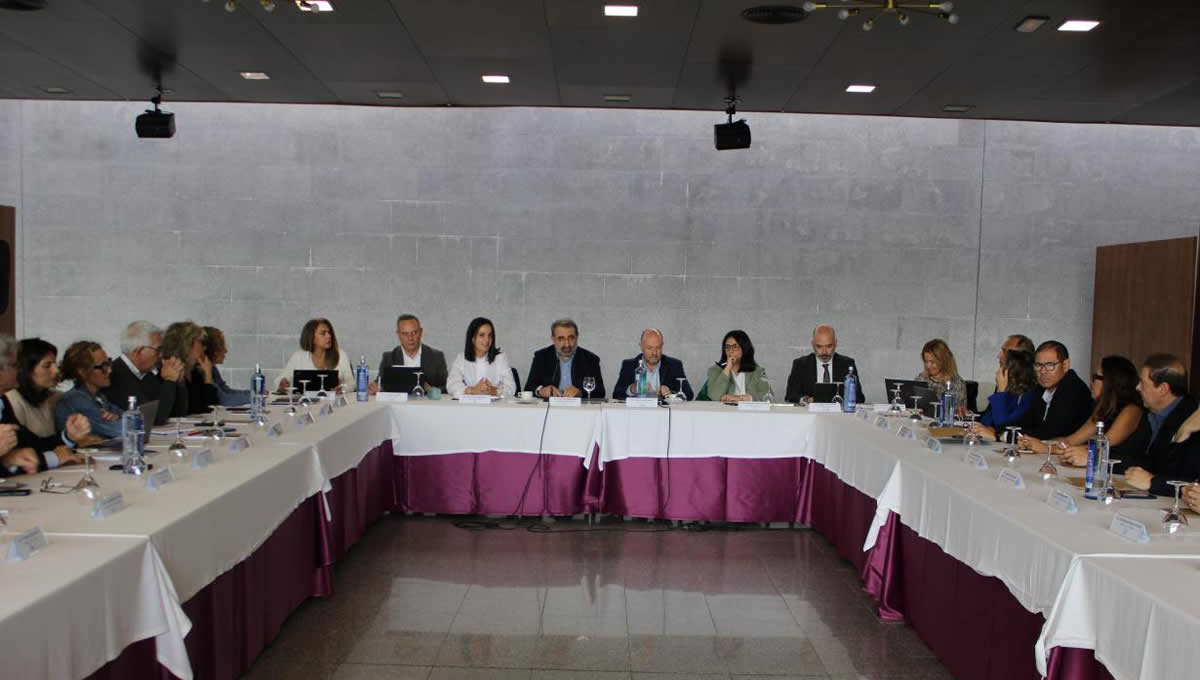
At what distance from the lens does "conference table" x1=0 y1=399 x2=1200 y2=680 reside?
7.20 feet

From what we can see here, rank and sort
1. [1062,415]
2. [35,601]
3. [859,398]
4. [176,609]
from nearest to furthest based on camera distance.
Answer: [35,601], [176,609], [1062,415], [859,398]

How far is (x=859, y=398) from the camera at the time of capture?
6129mm

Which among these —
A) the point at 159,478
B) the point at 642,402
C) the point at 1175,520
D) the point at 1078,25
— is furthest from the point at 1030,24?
the point at 159,478

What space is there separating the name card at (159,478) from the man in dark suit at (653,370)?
325cm

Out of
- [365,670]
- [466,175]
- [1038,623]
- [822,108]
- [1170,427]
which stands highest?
[822,108]

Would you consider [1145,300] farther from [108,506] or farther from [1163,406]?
[108,506]

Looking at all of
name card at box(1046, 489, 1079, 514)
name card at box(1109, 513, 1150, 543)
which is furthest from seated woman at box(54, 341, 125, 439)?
name card at box(1109, 513, 1150, 543)

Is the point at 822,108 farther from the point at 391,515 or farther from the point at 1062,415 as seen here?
the point at 391,515

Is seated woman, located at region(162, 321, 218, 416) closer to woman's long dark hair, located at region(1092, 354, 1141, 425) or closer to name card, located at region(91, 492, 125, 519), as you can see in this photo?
name card, located at region(91, 492, 125, 519)

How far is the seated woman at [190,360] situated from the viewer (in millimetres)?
4844

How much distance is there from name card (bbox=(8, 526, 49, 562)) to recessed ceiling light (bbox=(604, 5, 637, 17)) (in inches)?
139

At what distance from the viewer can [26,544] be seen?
85.3 inches

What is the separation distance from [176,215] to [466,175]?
236 cm

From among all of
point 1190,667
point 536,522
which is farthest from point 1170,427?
point 536,522
